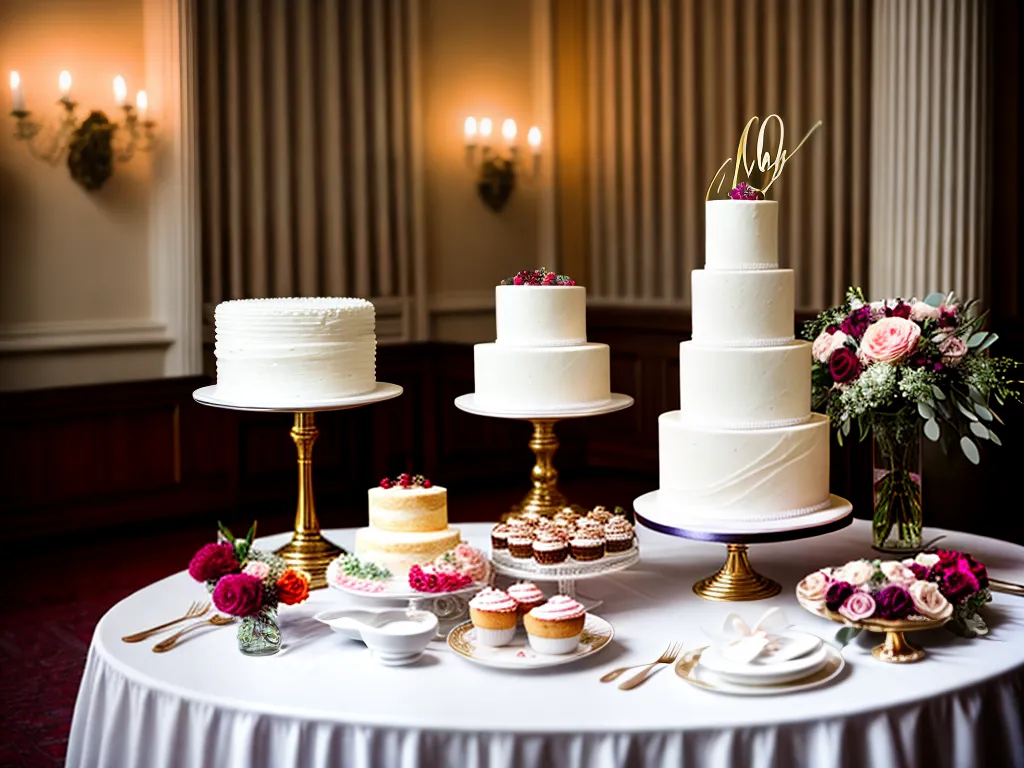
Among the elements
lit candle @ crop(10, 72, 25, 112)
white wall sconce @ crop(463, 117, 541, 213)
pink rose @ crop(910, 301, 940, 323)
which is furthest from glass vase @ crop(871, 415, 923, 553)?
white wall sconce @ crop(463, 117, 541, 213)

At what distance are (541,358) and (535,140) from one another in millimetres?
5648

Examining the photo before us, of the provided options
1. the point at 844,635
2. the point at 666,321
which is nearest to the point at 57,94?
the point at 666,321

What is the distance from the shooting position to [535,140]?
8.93 metres

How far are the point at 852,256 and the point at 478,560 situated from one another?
5.43 meters

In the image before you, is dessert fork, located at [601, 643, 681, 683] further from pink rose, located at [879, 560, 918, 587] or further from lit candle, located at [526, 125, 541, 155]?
lit candle, located at [526, 125, 541, 155]

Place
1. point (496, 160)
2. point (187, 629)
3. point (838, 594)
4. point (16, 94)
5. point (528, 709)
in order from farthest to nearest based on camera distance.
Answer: point (496, 160) < point (16, 94) < point (187, 629) < point (838, 594) < point (528, 709)

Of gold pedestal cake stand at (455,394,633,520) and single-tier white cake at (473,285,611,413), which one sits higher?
single-tier white cake at (473,285,611,413)

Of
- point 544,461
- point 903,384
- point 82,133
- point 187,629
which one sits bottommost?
point 187,629

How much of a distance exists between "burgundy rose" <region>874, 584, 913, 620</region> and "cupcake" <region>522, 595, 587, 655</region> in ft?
1.90

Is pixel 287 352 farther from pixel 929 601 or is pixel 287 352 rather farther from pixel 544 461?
pixel 929 601

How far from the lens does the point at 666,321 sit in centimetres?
836

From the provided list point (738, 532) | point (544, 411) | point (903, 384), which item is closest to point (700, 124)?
point (544, 411)

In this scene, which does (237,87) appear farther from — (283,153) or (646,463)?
(646,463)

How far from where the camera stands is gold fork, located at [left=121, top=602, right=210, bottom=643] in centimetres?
266
